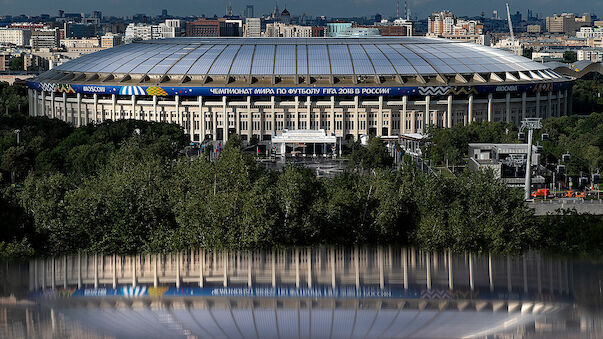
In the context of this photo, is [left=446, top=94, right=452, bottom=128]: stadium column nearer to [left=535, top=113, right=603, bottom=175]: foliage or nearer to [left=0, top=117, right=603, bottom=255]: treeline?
[left=535, top=113, right=603, bottom=175]: foliage

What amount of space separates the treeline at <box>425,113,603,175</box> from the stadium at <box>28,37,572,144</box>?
5.51m

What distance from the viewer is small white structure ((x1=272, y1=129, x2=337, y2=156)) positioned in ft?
266

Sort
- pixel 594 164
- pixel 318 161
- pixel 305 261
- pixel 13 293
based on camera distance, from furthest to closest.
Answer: pixel 318 161 → pixel 594 164 → pixel 305 261 → pixel 13 293

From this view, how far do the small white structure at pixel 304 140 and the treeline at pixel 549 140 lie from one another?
6600 millimetres

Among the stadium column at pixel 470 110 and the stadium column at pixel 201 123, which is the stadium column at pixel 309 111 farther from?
the stadium column at pixel 470 110

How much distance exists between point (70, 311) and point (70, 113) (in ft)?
209

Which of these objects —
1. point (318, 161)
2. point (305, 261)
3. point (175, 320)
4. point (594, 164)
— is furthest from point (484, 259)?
point (318, 161)

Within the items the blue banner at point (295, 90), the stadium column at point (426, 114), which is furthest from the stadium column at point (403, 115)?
the stadium column at point (426, 114)

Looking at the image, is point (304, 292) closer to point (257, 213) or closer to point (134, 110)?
point (257, 213)

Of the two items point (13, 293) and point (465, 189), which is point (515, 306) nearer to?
point (13, 293)

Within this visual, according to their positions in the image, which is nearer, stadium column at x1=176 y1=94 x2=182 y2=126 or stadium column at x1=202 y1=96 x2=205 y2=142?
stadium column at x1=176 y1=94 x2=182 y2=126

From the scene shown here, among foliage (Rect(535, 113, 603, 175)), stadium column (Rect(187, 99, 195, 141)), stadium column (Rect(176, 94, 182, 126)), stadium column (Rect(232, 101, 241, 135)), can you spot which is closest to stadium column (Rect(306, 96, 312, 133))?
stadium column (Rect(232, 101, 241, 135))

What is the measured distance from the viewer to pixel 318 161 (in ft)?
252

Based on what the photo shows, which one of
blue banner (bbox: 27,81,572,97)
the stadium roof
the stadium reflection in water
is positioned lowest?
the stadium reflection in water
